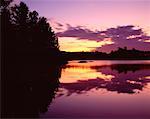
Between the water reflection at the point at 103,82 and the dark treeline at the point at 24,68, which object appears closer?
the dark treeline at the point at 24,68

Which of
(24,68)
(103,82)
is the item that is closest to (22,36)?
(24,68)

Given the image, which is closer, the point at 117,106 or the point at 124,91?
the point at 117,106

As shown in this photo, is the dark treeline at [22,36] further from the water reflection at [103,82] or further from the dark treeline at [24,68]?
the water reflection at [103,82]

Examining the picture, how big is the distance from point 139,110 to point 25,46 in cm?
2772

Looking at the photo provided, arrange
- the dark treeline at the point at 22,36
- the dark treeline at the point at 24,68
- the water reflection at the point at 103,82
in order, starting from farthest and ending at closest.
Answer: the dark treeline at the point at 22,36, the water reflection at the point at 103,82, the dark treeline at the point at 24,68

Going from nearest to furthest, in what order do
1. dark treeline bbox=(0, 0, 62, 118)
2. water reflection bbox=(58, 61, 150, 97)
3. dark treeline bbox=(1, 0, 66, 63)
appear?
dark treeline bbox=(0, 0, 62, 118) → water reflection bbox=(58, 61, 150, 97) → dark treeline bbox=(1, 0, 66, 63)

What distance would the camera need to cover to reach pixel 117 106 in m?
14.1

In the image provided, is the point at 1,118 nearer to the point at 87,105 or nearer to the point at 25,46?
the point at 87,105

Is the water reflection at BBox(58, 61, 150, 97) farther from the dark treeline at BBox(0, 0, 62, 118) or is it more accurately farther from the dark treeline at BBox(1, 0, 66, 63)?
the dark treeline at BBox(1, 0, 66, 63)

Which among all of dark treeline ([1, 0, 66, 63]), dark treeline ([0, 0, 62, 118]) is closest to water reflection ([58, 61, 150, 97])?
dark treeline ([0, 0, 62, 118])

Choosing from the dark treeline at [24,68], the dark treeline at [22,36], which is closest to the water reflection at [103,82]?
the dark treeline at [24,68]

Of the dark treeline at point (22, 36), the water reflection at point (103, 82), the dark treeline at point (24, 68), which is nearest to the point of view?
the dark treeline at point (24, 68)

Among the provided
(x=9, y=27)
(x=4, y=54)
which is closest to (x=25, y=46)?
(x=9, y=27)

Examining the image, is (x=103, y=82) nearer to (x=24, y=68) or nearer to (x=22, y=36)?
(x=24, y=68)
